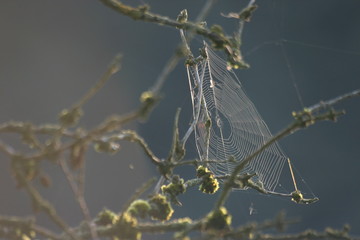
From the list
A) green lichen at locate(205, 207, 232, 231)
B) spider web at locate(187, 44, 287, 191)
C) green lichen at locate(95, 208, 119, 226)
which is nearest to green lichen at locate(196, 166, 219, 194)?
green lichen at locate(95, 208, 119, 226)

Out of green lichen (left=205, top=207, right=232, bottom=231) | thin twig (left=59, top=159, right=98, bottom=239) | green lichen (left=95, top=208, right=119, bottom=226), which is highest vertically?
thin twig (left=59, top=159, right=98, bottom=239)

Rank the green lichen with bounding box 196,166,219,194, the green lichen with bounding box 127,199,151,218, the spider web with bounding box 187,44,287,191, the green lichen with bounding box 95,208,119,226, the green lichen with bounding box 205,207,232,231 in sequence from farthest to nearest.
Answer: the spider web with bounding box 187,44,287,191
the green lichen with bounding box 196,166,219,194
the green lichen with bounding box 127,199,151,218
the green lichen with bounding box 95,208,119,226
the green lichen with bounding box 205,207,232,231

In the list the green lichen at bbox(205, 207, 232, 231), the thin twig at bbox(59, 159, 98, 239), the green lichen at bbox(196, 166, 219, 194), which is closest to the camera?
the thin twig at bbox(59, 159, 98, 239)

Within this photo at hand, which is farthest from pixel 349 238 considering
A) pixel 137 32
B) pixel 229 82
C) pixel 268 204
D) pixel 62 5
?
pixel 62 5

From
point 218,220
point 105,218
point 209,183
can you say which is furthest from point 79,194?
point 209,183

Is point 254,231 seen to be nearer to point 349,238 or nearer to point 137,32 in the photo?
Answer: point 349,238

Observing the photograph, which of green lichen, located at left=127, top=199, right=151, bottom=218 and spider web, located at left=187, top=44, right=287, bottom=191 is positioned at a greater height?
spider web, located at left=187, top=44, right=287, bottom=191

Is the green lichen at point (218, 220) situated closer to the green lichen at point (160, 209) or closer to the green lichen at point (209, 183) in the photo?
the green lichen at point (160, 209)

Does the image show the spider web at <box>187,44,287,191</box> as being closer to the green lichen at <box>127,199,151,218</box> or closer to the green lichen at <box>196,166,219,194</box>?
the green lichen at <box>196,166,219,194</box>

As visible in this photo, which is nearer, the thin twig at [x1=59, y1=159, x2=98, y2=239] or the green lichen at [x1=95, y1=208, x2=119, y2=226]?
the thin twig at [x1=59, y1=159, x2=98, y2=239]

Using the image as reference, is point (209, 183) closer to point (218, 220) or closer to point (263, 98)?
point (218, 220)

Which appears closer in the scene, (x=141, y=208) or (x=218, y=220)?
(x=218, y=220)
